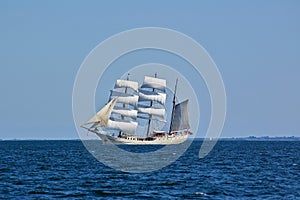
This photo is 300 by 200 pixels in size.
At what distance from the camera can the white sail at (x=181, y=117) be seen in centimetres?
18538

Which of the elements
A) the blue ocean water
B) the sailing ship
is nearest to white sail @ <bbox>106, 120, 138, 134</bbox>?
the sailing ship

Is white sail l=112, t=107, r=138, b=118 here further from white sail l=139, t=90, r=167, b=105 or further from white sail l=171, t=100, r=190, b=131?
white sail l=171, t=100, r=190, b=131

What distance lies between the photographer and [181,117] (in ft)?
618

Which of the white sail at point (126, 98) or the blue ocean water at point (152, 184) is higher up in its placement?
the white sail at point (126, 98)

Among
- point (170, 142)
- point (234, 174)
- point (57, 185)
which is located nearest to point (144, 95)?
point (170, 142)

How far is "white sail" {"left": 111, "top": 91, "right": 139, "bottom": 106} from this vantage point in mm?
186500

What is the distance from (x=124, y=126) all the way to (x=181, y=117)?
1650 cm

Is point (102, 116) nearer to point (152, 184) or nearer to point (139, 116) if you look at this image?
point (139, 116)

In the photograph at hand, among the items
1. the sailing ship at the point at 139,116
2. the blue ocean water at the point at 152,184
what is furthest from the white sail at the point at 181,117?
the blue ocean water at the point at 152,184

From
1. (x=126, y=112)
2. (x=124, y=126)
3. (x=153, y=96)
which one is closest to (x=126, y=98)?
(x=126, y=112)

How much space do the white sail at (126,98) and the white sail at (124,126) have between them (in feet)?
19.9

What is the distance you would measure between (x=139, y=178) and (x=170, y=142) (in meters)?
127

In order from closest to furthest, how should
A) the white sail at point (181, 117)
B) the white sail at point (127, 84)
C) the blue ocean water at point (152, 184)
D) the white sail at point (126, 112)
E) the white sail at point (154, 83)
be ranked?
1. the blue ocean water at point (152, 184)
2. the white sail at point (126, 112)
3. the white sail at point (181, 117)
4. the white sail at point (127, 84)
5. the white sail at point (154, 83)

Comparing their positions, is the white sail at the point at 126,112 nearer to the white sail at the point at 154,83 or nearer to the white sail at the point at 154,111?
the white sail at the point at 154,111
